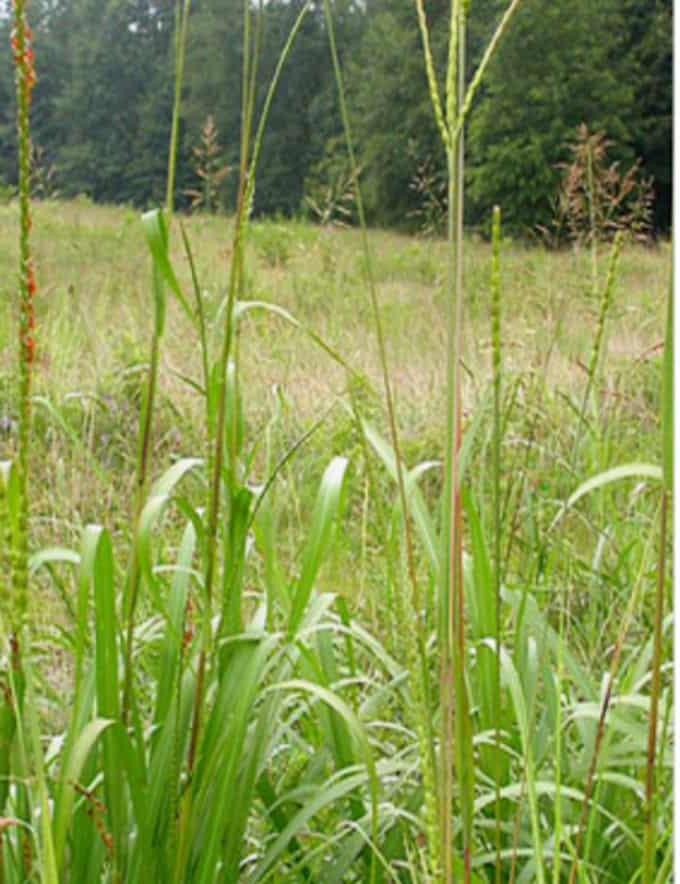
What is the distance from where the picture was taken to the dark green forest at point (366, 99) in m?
12.5

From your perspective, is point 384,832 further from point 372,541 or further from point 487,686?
point 372,541

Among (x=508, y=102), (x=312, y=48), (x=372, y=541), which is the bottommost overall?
(x=372, y=541)

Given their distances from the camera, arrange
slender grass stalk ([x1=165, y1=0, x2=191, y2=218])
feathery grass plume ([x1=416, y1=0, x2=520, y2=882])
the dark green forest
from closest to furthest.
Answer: feathery grass plume ([x1=416, y1=0, x2=520, y2=882]) < slender grass stalk ([x1=165, y1=0, x2=191, y2=218]) < the dark green forest

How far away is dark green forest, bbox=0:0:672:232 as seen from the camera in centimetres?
1247

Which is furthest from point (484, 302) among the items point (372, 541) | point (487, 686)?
point (487, 686)

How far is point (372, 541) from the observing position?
6.65 ft

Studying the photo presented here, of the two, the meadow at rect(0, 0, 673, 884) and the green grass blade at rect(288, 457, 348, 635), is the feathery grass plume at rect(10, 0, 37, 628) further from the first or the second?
the green grass blade at rect(288, 457, 348, 635)

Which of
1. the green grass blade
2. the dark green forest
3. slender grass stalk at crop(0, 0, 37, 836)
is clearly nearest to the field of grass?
the green grass blade

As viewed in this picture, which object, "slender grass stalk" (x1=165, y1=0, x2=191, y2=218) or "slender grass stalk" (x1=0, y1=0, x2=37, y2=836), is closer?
"slender grass stalk" (x1=0, y1=0, x2=37, y2=836)

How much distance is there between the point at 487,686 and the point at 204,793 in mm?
A: 253

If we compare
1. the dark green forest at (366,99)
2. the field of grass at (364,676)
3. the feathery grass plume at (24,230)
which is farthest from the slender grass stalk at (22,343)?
the dark green forest at (366,99)

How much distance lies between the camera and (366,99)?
1769 centimetres

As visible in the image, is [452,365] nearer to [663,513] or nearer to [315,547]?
[663,513]

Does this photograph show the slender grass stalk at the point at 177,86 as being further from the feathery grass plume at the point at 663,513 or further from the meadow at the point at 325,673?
the feathery grass plume at the point at 663,513
